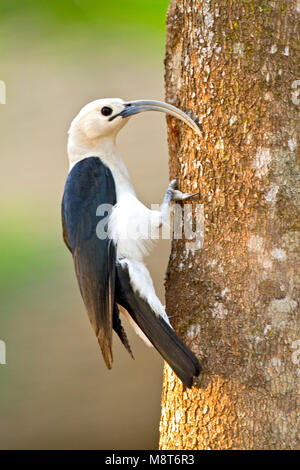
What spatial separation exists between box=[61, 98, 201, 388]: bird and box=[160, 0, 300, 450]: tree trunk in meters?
0.14

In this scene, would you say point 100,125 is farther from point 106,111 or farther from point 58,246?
point 58,246

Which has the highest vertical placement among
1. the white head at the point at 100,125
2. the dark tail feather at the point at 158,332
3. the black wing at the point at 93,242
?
the white head at the point at 100,125

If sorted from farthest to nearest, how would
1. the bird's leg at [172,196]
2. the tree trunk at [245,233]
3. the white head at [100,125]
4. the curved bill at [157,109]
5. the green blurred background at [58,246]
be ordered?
the green blurred background at [58,246] < the white head at [100,125] < the bird's leg at [172,196] < the curved bill at [157,109] < the tree trunk at [245,233]

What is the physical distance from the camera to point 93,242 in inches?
121

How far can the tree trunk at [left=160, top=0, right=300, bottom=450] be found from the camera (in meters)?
2.65

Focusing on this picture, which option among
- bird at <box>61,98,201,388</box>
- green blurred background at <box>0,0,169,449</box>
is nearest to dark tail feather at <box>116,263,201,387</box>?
bird at <box>61,98,201,388</box>

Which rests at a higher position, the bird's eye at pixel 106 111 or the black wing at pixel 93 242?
the bird's eye at pixel 106 111

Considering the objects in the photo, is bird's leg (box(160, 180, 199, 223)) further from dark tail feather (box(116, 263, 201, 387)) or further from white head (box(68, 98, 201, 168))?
white head (box(68, 98, 201, 168))

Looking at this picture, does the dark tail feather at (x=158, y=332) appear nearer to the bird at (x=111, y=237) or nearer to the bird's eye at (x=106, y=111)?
the bird at (x=111, y=237)

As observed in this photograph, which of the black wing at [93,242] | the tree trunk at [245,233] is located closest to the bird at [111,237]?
the black wing at [93,242]

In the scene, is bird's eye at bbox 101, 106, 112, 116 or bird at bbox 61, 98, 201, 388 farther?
bird's eye at bbox 101, 106, 112, 116

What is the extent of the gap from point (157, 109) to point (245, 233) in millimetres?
850

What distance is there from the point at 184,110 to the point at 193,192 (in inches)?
16.2

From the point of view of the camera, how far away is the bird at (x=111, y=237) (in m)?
2.91
